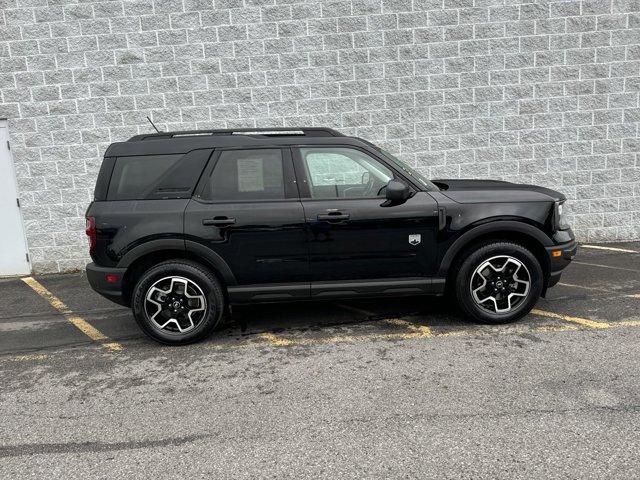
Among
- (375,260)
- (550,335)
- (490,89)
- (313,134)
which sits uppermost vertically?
(490,89)

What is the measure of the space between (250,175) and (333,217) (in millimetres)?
Answer: 852

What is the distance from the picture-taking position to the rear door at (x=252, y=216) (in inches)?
178

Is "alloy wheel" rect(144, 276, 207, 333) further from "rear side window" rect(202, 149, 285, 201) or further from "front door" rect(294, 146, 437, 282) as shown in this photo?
"front door" rect(294, 146, 437, 282)

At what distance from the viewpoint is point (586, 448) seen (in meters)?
2.88

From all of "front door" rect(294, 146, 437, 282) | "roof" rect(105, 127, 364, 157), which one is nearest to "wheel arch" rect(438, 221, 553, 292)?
"front door" rect(294, 146, 437, 282)

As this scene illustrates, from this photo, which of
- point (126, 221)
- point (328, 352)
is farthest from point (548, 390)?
point (126, 221)

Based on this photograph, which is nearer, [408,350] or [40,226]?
[408,350]

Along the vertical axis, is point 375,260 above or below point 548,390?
above

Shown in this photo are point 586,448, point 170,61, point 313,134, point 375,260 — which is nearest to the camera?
point 586,448

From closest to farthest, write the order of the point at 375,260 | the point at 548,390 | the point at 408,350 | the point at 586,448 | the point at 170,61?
the point at 586,448 < the point at 548,390 < the point at 408,350 < the point at 375,260 < the point at 170,61

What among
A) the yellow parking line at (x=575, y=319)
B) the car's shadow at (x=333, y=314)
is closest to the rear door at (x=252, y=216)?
the car's shadow at (x=333, y=314)

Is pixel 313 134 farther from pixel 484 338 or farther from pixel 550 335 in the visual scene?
pixel 550 335

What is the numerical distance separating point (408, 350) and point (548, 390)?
1154 mm

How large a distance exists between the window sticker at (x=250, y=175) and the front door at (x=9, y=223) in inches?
A: 192
